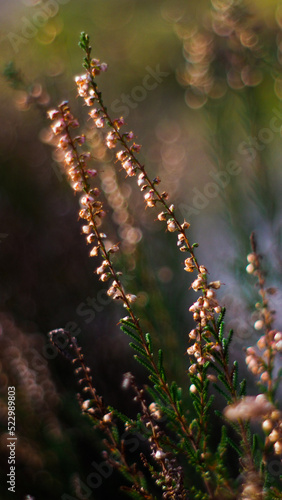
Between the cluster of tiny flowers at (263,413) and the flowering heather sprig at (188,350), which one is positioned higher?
the flowering heather sprig at (188,350)

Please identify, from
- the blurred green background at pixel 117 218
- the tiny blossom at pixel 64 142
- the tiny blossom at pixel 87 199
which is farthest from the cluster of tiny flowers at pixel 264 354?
the blurred green background at pixel 117 218

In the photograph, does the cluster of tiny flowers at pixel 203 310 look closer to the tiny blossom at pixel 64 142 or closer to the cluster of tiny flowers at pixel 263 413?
the cluster of tiny flowers at pixel 263 413

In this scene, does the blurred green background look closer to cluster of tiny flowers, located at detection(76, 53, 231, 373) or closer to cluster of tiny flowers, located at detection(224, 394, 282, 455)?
cluster of tiny flowers, located at detection(76, 53, 231, 373)

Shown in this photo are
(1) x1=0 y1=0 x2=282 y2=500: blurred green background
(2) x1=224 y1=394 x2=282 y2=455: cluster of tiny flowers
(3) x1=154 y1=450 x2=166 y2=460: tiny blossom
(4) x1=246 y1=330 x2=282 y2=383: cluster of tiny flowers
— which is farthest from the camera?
(1) x1=0 y1=0 x2=282 y2=500: blurred green background

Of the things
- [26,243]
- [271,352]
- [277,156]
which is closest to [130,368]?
[26,243]

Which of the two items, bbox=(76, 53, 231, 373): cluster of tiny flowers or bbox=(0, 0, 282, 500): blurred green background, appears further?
bbox=(0, 0, 282, 500): blurred green background

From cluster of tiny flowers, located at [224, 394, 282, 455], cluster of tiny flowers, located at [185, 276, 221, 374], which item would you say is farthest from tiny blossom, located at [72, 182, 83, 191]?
cluster of tiny flowers, located at [224, 394, 282, 455]

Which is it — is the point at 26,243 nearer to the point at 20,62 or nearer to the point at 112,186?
the point at 112,186

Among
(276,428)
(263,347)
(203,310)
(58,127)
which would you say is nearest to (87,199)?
(58,127)

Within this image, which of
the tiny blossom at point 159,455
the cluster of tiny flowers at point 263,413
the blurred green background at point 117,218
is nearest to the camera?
the cluster of tiny flowers at point 263,413

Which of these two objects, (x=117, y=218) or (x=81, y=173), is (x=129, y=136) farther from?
(x=117, y=218)
